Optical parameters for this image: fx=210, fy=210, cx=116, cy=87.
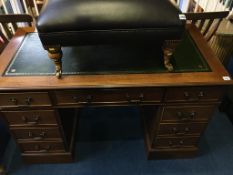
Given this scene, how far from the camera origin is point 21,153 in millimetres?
1420

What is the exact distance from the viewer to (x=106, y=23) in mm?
872

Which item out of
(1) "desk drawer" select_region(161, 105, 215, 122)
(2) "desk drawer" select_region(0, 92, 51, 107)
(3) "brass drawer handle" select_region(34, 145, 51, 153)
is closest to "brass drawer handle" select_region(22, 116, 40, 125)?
(2) "desk drawer" select_region(0, 92, 51, 107)

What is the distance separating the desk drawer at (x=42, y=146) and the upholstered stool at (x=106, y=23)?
69 centimetres

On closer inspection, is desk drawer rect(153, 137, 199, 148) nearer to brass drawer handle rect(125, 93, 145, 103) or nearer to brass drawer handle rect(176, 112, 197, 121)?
brass drawer handle rect(176, 112, 197, 121)

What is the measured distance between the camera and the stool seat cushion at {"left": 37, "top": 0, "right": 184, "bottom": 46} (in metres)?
0.87

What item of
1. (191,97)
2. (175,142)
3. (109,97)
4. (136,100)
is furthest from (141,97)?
(175,142)

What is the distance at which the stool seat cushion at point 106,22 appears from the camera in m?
0.87

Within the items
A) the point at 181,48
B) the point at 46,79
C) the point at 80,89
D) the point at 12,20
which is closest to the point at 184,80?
the point at 181,48

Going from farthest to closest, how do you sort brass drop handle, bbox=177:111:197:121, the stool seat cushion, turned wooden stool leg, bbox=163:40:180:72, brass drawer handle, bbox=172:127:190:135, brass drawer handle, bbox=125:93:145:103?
brass drawer handle, bbox=172:127:190:135 → brass drop handle, bbox=177:111:197:121 → brass drawer handle, bbox=125:93:145:103 → turned wooden stool leg, bbox=163:40:180:72 → the stool seat cushion

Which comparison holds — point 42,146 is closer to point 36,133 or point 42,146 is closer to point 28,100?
point 36,133

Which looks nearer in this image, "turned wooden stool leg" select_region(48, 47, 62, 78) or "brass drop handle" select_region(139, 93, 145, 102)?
"turned wooden stool leg" select_region(48, 47, 62, 78)

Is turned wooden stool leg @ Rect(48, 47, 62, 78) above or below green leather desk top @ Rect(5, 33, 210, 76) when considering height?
above

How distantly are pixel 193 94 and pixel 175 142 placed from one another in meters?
0.46

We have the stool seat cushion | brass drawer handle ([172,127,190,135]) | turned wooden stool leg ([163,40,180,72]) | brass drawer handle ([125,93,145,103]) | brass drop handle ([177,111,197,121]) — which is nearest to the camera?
the stool seat cushion
